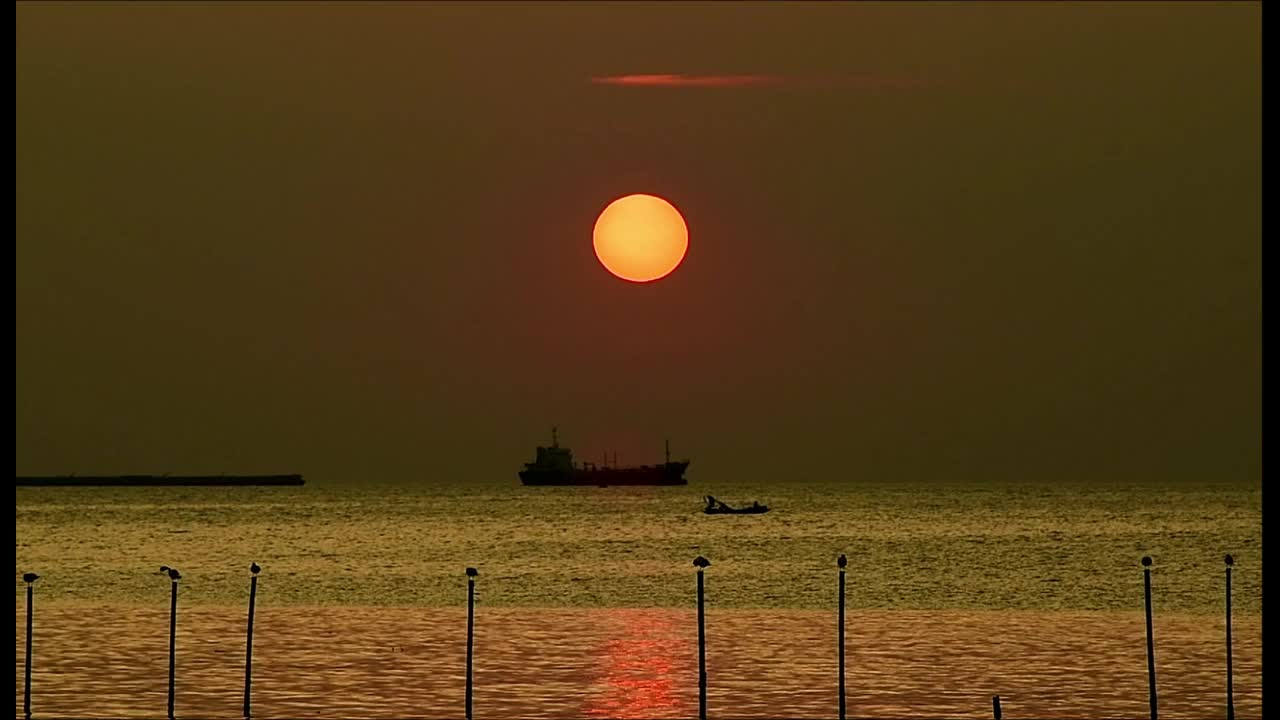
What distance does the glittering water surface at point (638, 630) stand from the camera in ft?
131

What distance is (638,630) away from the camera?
6200cm

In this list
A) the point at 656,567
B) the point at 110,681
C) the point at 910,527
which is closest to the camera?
the point at 110,681

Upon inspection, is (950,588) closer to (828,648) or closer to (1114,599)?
(1114,599)

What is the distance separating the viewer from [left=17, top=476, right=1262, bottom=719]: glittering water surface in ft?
131

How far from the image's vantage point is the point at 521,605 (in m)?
79.5

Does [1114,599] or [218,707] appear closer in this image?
[218,707]

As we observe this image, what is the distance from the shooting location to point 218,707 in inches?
1511

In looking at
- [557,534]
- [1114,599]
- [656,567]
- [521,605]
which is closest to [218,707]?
[521,605]

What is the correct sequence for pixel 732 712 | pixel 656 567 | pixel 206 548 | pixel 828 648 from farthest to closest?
pixel 206 548 < pixel 656 567 < pixel 828 648 < pixel 732 712

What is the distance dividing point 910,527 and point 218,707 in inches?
5949
